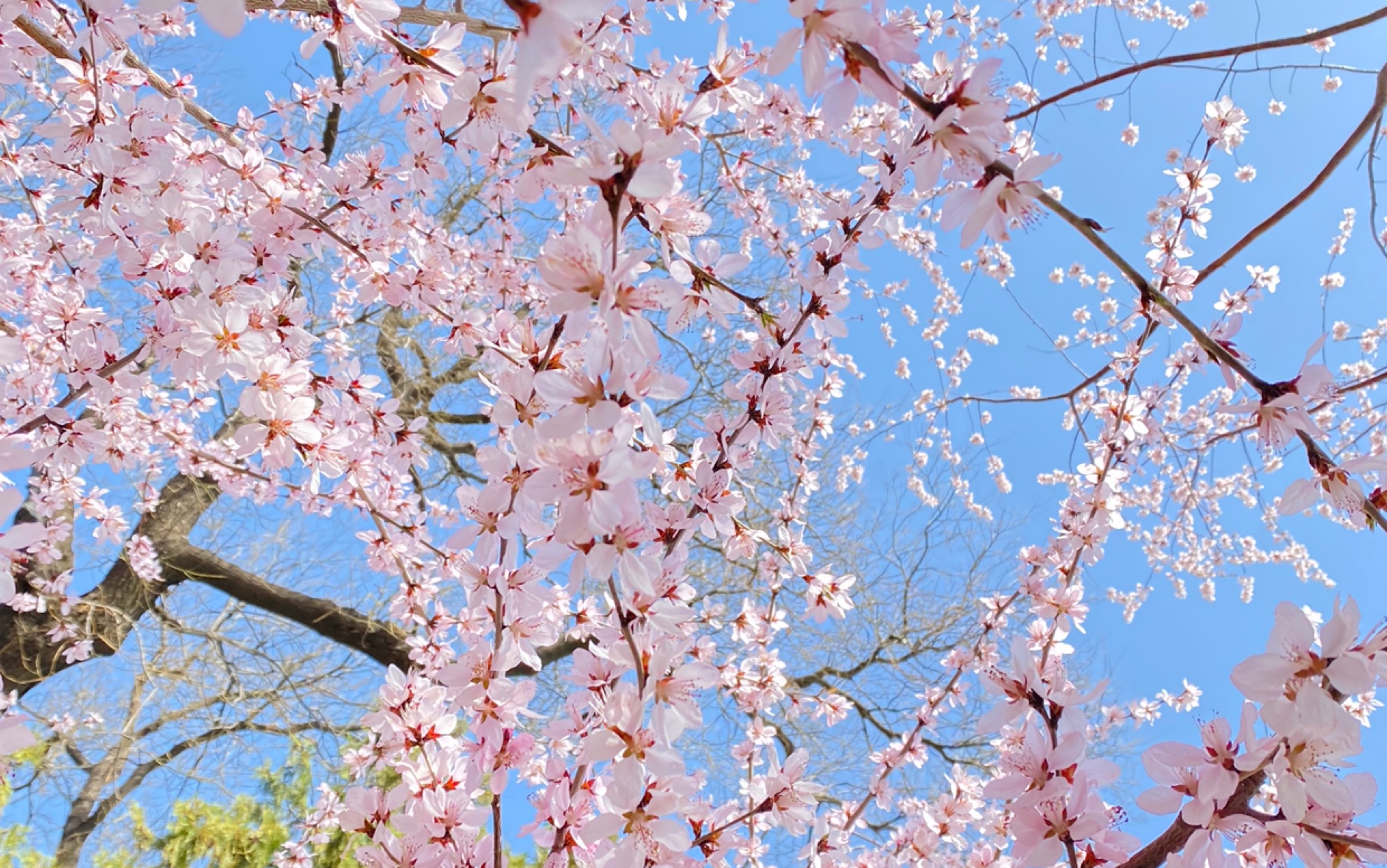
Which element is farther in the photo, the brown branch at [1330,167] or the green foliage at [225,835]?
the green foliage at [225,835]

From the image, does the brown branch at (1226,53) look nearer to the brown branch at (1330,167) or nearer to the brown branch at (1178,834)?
the brown branch at (1330,167)

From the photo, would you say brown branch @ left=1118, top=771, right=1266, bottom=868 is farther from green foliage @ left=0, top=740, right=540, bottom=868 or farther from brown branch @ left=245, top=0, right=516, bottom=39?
green foliage @ left=0, top=740, right=540, bottom=868

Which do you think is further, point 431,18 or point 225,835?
point 225,835

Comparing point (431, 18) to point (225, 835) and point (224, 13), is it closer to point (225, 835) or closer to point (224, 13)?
point (224, 13)

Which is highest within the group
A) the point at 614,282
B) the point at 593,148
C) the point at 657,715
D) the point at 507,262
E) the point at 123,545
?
the point at 507,262

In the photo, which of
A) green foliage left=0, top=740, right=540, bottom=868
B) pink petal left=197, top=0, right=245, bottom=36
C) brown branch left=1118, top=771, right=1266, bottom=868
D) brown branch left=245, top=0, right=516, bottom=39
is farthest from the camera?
green foliage left=0, top=740, right=540, bottom=868

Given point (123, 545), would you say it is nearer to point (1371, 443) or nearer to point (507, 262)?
point (507, 262)

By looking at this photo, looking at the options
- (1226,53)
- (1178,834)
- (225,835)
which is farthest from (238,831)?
(1226,53)

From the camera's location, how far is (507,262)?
9.61ft

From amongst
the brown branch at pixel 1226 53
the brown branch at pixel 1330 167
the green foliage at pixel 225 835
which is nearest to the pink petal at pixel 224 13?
the brown branch at pixel 1226 53

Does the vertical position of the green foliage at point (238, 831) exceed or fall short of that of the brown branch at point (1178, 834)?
it exceeds it

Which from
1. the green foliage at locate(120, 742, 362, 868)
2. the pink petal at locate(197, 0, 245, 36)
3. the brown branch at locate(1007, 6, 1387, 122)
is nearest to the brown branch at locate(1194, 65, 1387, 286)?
the brown branch at locate(1007, 6, 1387, 122)

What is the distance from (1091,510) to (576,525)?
1.74 meters

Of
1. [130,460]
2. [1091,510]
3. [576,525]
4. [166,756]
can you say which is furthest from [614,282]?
[166,756]
